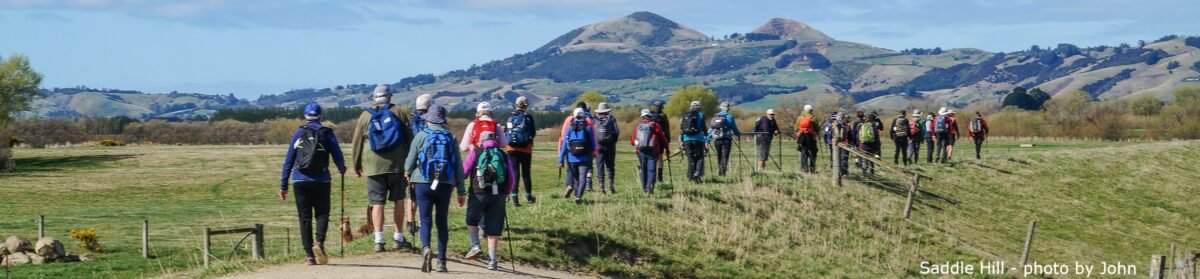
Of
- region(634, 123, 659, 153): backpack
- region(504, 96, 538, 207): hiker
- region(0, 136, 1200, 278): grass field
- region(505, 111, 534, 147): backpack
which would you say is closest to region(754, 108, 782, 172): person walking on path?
region(0, 136, 1200, 278): grass field

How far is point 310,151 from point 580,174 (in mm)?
7698

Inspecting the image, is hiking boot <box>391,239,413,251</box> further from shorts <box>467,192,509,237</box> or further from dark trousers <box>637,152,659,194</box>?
dark trousers <box>637,152,659,194</box>

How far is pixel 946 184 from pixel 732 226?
14.6 meters

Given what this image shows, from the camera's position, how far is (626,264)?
68.5 ft

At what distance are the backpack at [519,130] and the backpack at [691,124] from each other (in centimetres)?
628

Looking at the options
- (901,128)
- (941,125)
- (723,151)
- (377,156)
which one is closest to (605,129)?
(723,151)

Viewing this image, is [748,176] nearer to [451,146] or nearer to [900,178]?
Result: [900,178]

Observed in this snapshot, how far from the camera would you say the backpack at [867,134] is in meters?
34.0

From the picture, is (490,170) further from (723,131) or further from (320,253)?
(723,131)

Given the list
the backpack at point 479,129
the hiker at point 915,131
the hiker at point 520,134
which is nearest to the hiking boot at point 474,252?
the backpack at point 479,129

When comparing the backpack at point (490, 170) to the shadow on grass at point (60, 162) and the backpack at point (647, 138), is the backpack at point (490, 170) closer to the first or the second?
the backpack at point (647, 138)

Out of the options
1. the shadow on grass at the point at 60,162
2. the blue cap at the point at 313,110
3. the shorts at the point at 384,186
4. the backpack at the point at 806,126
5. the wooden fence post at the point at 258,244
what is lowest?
the shadow on grass at the point at 60,162

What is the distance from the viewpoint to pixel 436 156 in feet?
53.1

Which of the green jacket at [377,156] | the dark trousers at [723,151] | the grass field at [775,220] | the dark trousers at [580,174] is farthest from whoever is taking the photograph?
the dark trousers at [723,151]
